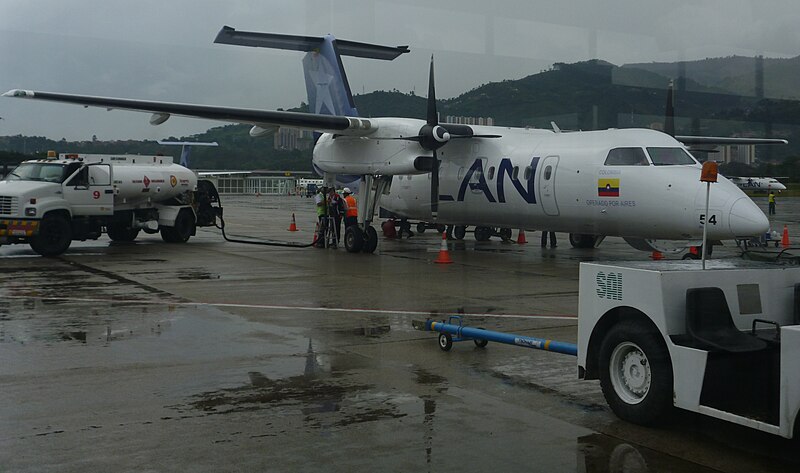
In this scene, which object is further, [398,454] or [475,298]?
[475,298]

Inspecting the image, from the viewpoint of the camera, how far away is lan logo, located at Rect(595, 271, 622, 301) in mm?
5672

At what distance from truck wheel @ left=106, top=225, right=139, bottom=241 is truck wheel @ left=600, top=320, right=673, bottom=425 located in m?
18.3

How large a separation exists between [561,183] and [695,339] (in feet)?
37.4

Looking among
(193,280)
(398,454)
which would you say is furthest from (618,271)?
(193,280)

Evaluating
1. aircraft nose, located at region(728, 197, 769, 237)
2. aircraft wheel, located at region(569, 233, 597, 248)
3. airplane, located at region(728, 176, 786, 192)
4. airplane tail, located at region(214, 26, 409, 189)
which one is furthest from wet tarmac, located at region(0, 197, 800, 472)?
airplane tail, located at region(214, 26, 409, 189)

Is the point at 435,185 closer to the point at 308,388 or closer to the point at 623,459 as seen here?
the point at 308,388

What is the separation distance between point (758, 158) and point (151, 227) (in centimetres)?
1745

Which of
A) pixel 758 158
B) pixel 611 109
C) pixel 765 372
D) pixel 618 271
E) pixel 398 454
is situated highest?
pixel 611 109

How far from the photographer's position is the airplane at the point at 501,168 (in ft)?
47.0

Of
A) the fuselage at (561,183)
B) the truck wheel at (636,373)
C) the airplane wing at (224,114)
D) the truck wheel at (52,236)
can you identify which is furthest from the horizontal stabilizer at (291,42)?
the truck wheel at (636,373)

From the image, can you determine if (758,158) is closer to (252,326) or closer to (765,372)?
(765,372)

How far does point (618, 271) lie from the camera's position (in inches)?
223

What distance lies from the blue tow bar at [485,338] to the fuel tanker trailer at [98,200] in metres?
12.7

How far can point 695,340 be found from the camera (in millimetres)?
5188
